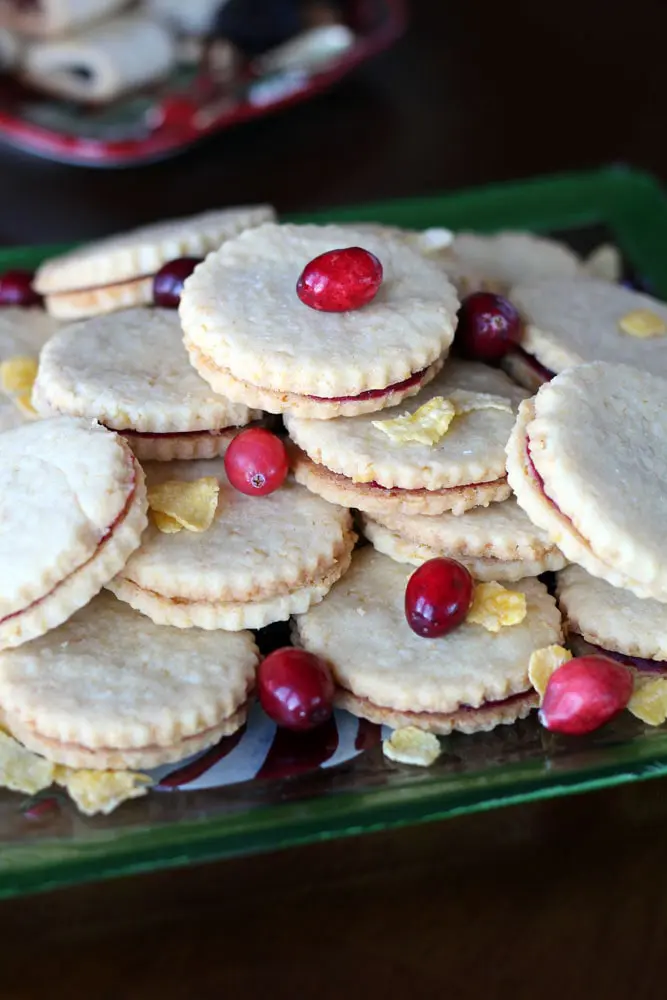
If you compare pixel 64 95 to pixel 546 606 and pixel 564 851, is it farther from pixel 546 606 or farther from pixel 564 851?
pixel 564 851

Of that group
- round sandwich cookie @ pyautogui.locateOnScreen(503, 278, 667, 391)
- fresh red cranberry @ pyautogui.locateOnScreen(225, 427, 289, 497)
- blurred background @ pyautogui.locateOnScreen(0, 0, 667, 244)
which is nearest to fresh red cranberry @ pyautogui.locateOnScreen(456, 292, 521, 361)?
round sandwich cookie @ pyautogui.locateOnScreen(503, 278, 667, 391)

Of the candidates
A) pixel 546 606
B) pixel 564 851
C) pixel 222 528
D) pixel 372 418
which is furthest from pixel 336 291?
pixel 564 851

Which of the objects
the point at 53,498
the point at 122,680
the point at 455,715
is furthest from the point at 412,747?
the point at 53,498

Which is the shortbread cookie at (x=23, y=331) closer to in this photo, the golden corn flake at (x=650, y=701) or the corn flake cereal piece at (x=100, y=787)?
the corn flake cereal piece at (x=100, y=787)

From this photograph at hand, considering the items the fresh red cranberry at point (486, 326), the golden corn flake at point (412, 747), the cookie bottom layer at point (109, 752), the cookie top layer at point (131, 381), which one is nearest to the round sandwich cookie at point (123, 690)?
the cookie bottom layer at point (109, 752)

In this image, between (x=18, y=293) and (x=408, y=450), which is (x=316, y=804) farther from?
(x=18, y=293)

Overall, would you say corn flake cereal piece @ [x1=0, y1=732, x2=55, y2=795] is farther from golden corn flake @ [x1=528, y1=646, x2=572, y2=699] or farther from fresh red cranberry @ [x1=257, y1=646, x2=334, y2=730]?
golden corn flake @ [x1=528, y1=646, x2=572, y2=699]
